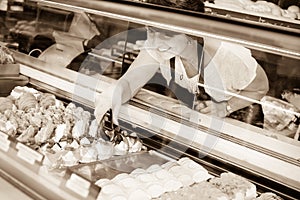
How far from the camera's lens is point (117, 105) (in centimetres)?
153

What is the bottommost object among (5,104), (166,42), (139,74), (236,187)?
(5,104)

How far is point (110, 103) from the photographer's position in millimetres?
1530

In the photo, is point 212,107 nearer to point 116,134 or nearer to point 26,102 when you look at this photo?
point 116,134

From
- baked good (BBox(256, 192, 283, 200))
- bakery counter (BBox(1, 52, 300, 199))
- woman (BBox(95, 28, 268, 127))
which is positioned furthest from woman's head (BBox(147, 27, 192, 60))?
baked good (BBox(256, 192, 283, 200))

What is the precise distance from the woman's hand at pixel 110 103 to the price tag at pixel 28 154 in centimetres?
36

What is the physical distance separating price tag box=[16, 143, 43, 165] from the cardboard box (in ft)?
3.04

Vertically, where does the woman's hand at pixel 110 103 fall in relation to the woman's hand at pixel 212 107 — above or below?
below

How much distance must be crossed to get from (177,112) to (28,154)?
1.73 feet

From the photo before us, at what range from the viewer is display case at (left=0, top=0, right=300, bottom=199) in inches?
36.6

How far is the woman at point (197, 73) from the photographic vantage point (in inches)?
60.1

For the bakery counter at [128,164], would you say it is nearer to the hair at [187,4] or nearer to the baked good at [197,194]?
the baked good at [197,194]

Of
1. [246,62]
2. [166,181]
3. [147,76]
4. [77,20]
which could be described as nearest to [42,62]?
[77,20]

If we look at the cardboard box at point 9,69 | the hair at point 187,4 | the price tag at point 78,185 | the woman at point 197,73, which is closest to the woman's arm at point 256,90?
the woman at point 197,73

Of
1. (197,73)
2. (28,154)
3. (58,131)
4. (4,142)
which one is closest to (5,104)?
(58,131)
